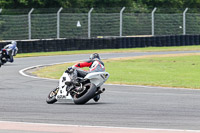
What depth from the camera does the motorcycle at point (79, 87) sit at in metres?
11.5

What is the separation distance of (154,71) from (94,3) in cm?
3181

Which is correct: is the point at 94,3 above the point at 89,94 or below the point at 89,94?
above

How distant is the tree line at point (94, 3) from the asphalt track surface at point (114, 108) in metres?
28.5

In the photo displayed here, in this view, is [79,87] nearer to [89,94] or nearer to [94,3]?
[89,94]

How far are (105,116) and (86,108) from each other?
1314mm

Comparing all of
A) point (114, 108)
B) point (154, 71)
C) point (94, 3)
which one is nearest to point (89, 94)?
point (114, 108)

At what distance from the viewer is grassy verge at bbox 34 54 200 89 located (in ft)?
59.3

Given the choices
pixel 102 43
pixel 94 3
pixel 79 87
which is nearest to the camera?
pixel 79 87

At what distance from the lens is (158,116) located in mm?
9930

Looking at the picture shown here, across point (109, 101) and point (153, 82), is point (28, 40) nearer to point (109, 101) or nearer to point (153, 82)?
point (153, 82)

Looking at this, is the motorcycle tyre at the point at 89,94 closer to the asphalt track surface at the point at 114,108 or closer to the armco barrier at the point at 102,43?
the asphalt track surface at the point at 114,108

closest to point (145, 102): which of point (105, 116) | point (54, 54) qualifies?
point (105, 116)

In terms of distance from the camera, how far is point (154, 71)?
22000 millimetres

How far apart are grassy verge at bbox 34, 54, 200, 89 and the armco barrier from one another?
5.87 meters
